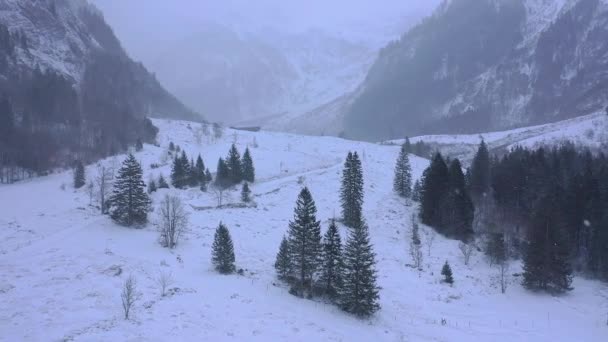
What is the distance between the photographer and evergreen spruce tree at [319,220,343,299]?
42.0 meters

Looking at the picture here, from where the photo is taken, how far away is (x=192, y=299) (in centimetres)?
3450

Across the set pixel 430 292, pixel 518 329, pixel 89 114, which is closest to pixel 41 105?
pixel 89 114

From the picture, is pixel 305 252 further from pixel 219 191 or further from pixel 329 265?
pixel 219 191

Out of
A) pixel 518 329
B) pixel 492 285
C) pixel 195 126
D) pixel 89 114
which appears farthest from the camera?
pixel 195 126

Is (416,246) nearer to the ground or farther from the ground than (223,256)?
Result: nearer to the ground

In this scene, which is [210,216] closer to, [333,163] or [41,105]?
[333,163]

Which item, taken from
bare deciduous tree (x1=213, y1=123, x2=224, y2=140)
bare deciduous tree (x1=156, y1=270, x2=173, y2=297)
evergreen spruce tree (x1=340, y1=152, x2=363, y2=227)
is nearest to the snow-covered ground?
bare deciduous tree (x1=156, y1=270, x2=173, y2=297)

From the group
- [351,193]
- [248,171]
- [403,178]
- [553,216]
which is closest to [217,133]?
[248,171]

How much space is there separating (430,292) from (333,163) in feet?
245

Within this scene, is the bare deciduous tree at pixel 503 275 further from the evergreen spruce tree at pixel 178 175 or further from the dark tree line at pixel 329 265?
the evergreen spruce tree at pixel 178 175

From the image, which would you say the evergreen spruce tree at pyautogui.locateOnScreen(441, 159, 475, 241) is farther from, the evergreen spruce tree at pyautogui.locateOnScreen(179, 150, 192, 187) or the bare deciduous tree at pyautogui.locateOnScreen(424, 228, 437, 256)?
the evergreen spruce tree at pyautogui.locateOnScreen(179, 150, 192, 187)

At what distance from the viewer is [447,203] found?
6600cm

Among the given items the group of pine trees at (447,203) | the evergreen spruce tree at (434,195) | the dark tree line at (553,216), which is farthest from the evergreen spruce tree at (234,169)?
the dark tree line at (553,216)

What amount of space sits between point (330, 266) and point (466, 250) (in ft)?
83.9
